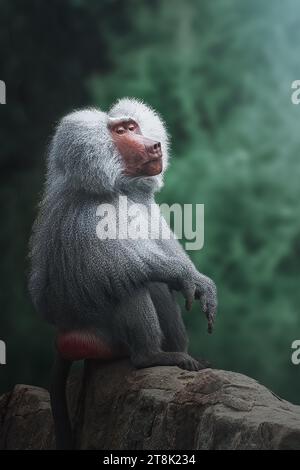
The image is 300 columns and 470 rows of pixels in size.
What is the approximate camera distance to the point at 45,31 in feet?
18.7

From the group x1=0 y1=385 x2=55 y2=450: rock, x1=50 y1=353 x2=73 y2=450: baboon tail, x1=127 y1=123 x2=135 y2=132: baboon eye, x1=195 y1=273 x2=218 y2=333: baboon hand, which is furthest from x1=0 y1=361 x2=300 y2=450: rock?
x1=127 y1=123 x2=135 y2=132: baboon eye

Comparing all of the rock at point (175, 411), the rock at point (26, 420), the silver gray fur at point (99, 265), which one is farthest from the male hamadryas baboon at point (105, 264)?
the rock at point (26, 420)

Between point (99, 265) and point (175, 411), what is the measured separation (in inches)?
31.0

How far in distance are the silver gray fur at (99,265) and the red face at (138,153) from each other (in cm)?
4

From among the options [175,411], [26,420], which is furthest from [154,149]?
[26,420]

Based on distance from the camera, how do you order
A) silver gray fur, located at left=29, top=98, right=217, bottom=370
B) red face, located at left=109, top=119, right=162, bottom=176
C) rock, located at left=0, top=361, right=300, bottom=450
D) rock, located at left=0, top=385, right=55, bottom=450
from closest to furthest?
rock, located at left=0, top=361, right=300, bottom=450
silver gray fur, located at left=29, top=98, right=217, bottom=370
red face, located at left=109, top=119, right=162, bottom=176
rock, located at left=0, top=385, right=55, bottom=450

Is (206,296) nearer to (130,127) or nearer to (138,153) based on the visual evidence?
(138,153)

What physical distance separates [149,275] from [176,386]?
550 mm

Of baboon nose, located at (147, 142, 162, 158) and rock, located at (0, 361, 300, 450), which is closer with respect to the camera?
rock, located at (0, 361, 300, 450)

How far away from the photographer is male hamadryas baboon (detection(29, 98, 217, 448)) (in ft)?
13.7

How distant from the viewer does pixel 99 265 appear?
4.15m

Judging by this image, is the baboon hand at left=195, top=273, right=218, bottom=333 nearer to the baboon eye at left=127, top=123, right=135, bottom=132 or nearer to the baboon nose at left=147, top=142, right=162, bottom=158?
the baboon nose at left=147, top=142, right=162, bottom=158
